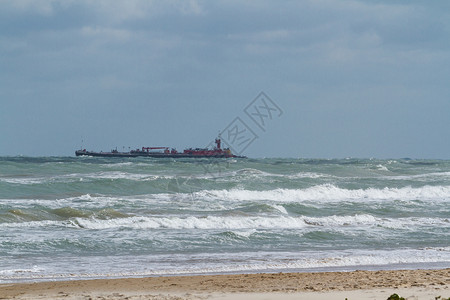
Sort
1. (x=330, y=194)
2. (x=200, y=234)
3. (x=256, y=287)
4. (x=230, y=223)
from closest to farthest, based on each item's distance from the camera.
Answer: (x=256, y=287), (x=200, y=234), (x=230, y=223), (x=330, y=194)

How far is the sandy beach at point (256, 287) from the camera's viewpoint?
7422 millimetres

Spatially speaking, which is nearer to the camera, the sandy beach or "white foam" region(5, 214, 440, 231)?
the sandy beach

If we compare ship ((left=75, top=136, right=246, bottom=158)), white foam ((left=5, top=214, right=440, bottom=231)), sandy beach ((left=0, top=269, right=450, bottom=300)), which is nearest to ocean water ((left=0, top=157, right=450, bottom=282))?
white foam ((left=5, top=214, right=440, bottom=231))

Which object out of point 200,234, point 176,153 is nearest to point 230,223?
point 200,234

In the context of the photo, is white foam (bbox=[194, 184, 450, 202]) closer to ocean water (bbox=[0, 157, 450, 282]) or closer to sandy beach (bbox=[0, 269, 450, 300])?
ocean water (bbox=[0, 157, 450, 282])

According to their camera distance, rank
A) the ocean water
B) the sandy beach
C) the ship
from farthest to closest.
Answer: the ship
the ocean water
the sandy beach

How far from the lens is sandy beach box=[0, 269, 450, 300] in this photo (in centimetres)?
742

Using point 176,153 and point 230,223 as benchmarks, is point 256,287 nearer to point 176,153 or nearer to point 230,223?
point 230,223

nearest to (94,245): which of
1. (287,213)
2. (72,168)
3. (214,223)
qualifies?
(214,223)

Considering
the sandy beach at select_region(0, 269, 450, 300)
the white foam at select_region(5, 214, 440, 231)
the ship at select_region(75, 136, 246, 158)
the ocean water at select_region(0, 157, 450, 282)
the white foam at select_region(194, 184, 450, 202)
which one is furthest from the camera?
the ship at select_region(75, 136, 246, 158)

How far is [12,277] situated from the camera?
8.97 metres

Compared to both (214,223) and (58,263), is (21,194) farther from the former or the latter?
(58,263)

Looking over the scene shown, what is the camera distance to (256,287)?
8.05 metres

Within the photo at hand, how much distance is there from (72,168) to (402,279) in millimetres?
36604
